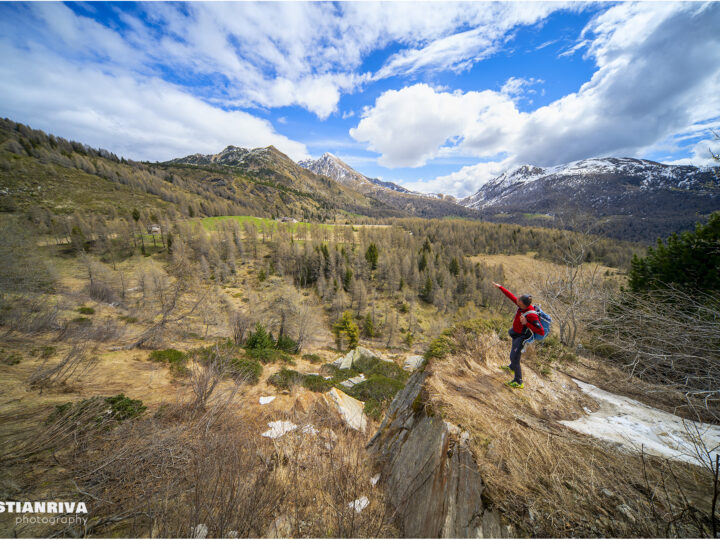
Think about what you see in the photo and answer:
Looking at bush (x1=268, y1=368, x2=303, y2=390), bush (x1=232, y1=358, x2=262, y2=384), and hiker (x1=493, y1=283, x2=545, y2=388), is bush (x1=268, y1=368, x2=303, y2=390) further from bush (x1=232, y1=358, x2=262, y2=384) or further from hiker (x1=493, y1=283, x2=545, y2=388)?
hiker (x1=493, y1=283, x2=545, y2=388)

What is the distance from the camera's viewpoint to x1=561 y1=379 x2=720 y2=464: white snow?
13.4 feet

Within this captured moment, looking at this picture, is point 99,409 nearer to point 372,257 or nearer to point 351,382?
point 351,382

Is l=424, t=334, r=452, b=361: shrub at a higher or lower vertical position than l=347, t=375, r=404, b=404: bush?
higher

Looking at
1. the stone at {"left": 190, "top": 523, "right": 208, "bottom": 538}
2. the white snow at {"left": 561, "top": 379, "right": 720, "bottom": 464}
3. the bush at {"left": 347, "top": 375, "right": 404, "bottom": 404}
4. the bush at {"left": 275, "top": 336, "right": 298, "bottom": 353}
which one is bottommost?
the bush at {"left": 275, "top": 336, "right": 298, "bottom": 353}

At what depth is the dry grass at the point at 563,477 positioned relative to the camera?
9.43 ft

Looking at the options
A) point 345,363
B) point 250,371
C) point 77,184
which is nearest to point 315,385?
point 250,371

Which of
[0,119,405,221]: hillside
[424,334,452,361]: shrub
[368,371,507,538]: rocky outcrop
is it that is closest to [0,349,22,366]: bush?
[368,371,507,538]: rocky outcrop

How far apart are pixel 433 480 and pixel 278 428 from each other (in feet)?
17.8

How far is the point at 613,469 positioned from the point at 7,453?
11.2 meters

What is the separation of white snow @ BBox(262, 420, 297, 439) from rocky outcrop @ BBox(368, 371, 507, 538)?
3.10 metres

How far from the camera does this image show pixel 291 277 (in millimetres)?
61344

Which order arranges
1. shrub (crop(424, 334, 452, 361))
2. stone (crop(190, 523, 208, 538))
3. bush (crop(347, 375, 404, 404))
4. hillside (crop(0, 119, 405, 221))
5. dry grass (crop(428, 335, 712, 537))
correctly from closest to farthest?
dry grass (crop(428, 335, 712, 537)) → stone (crop(190, 523, 208, 538)) → shrub (crop(424, 334, 452, 361)) → bush (crop(347, 375, 404, 404)) → hillside (crop(0, 119, 405, 221))

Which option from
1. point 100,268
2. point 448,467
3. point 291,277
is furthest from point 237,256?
point 448,467

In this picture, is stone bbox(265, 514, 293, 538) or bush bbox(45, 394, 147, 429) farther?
bush bbox(45, 394, 147, 429)
